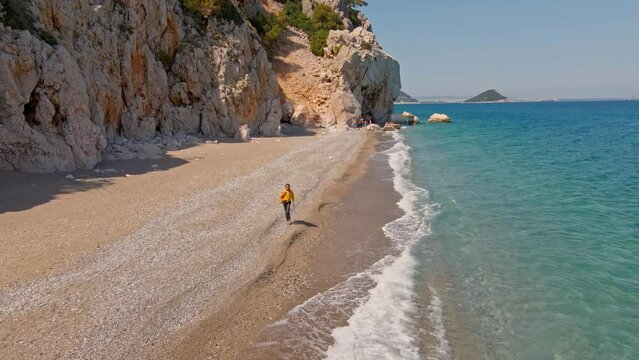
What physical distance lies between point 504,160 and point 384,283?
23.4 m

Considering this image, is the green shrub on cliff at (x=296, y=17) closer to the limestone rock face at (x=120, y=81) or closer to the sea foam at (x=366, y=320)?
the limestone rock face at (x=120, y=81)

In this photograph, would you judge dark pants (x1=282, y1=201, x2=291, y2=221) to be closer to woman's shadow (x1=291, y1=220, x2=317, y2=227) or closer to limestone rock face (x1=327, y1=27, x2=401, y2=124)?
woman's shadow (x1=291, y1=220, x2=317, y2=227)

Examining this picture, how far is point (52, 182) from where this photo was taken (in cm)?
1619

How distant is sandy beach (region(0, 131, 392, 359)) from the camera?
748 centimetres

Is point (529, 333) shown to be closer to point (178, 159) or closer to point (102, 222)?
Answer: point (102, 222)

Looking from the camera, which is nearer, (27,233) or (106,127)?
(27,233)

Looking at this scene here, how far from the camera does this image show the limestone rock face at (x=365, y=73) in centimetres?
4853

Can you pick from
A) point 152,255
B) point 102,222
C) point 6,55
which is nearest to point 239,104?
point 6,55

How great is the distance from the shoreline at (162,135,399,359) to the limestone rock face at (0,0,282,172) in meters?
11.5

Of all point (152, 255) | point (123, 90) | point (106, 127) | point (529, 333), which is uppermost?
point (123, 90)

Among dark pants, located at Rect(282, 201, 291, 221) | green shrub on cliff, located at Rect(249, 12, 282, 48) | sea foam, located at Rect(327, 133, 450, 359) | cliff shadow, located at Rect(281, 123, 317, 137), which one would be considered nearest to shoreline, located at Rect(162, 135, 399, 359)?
dark pants, located at Rect(282, 201, 291, 221)

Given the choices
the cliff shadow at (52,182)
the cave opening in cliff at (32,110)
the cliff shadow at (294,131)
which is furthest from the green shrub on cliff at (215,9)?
the cave opening in cliff at (32,110)

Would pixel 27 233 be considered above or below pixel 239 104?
below

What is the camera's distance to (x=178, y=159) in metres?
23.9
